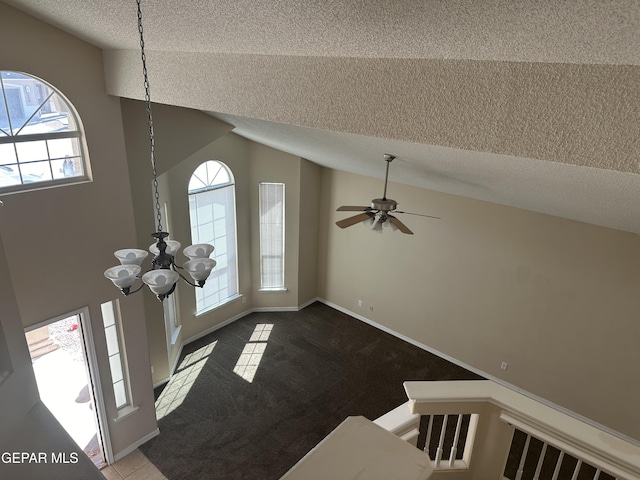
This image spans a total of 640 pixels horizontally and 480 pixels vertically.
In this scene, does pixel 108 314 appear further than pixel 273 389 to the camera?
→ No

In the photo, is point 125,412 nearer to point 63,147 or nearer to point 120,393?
point 120,393

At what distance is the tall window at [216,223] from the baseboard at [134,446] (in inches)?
81.9

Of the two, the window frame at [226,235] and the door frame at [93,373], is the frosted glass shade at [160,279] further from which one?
the window frame at [226,235]

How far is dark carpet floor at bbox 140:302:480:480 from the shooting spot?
15.2 feet

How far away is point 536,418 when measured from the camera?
207cm

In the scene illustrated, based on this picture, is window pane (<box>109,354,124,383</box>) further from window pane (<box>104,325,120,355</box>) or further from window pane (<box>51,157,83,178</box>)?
window pane (<box>51,157,83,178</box>)

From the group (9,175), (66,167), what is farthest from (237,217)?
(9,175)

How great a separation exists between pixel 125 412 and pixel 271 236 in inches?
141

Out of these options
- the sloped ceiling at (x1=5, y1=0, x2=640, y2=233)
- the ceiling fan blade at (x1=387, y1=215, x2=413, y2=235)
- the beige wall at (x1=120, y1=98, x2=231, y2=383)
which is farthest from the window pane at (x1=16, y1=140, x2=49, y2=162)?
the ceiling fan blade at (x1=387, y1=215, x2=413, y2=235)

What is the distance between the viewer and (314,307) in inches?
303

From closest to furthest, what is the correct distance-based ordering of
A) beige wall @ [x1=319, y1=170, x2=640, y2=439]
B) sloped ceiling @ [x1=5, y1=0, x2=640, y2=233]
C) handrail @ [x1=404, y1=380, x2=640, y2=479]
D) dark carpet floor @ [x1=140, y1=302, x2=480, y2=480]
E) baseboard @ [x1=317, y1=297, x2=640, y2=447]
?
sloped ceiling @ [x1=5, y1=0, x2=640, y2=233]
handrail @ [x1=404, y1=380, x2=640, y2=479]
dark carpet floor @ [x1=140, y1=302, x2=480, y2=480]
beige wall @ [x1=319, y1=170, x2=640, y2=439]
baseboard @ [x1=317, y1=297, x2=640, y2=447]

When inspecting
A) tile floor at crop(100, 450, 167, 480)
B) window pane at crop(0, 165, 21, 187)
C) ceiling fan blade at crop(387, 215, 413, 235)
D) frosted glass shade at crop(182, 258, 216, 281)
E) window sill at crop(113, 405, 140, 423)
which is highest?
window pane at crop(0, 165, 21, 187)

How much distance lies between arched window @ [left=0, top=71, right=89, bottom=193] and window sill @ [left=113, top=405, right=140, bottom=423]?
255cm

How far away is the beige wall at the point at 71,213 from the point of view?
3.30 metres
